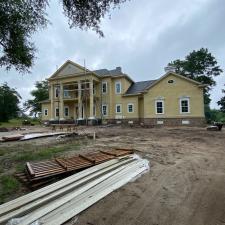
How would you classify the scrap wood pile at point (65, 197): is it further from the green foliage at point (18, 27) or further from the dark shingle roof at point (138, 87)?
the dark shingle roof at point (138, 87)

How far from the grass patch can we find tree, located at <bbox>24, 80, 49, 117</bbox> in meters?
49.9

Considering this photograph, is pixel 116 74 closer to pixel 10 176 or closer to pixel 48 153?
pixel 48 153

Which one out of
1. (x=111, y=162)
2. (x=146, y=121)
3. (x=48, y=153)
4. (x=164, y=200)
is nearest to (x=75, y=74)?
(x=146, y=121)

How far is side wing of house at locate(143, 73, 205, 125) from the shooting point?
22.5 metres

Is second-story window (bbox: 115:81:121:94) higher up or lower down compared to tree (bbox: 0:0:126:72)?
higher up

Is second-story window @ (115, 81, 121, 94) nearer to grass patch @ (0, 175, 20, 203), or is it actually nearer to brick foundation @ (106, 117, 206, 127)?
brick foundation @ (106, 117, 206, 127)

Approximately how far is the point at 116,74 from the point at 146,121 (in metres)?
8.94

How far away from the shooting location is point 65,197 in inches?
142

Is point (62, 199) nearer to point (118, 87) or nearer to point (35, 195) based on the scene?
point (35, 195)

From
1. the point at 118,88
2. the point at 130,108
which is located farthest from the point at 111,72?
the point at 130,108

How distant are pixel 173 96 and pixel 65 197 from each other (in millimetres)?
22068

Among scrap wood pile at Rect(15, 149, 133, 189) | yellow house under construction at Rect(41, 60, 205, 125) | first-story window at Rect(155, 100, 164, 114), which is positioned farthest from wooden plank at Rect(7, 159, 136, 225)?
first-story window at Rect(155, 100, 164, 114)

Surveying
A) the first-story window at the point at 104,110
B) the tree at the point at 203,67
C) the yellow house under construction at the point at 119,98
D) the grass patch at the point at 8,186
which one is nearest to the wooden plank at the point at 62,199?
the grass patch at the point at 8,186

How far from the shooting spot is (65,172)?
4.93 meters
